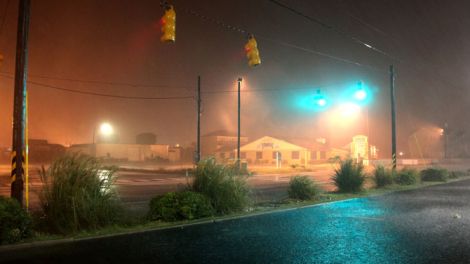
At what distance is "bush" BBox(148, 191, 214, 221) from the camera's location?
Answer: 36.2 ft

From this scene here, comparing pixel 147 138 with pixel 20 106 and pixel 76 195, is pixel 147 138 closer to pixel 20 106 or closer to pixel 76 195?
pixel 20 106

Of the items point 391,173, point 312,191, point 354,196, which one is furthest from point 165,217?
point 391,173

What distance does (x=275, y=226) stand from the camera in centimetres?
1045

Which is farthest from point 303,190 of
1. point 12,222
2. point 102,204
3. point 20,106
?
point 12,222

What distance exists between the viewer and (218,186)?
486 inches

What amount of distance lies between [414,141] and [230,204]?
10766 cm

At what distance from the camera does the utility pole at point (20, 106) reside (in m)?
9.95

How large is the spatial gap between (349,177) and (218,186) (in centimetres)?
898

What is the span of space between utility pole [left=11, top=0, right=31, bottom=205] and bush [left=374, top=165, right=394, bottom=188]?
1748cm

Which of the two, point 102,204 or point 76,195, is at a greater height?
point 76,195

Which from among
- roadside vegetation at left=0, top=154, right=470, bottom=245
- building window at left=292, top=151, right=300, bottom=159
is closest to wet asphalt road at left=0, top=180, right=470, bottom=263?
roadside vegetation at left=0, top=154, right=470, bottom=245

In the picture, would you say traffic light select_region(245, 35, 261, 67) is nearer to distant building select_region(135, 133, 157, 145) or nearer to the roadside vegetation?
the roadside vegetation

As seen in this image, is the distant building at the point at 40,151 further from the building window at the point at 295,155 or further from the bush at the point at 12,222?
the bush at the point at 12,222

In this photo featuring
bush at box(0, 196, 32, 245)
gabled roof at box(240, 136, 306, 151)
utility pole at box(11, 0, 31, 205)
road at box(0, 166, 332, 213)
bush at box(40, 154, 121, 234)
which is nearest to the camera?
bush at box(0, 196, 32, 245)
